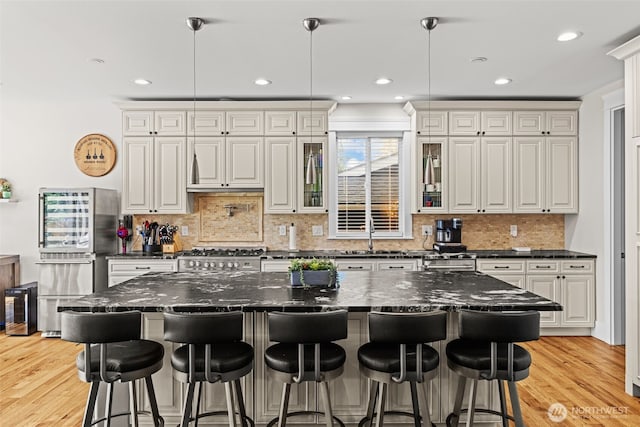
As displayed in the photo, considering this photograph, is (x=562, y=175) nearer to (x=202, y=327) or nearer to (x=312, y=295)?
(x=312, y=295)

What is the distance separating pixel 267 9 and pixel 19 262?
187 inches

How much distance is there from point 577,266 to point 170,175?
15.7 feet

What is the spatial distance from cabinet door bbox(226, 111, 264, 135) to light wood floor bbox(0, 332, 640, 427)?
9.60ft

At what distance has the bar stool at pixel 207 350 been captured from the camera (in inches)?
86.0

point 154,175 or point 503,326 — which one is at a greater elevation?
point 154,175

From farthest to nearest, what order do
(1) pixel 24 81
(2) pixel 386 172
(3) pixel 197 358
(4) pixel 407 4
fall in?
(2) pixel 386 172 → (1) pixel 24 81 → (4) pixel 407 4 → (3) pixel 197 358

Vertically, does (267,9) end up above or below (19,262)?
above

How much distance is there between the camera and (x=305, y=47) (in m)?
3.74

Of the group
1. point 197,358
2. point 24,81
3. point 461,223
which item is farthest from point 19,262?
point 461,223

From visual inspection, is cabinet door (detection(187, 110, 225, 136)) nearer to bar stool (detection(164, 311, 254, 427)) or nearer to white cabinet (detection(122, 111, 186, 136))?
white cabinet (detection(122, 111, 186, 136))

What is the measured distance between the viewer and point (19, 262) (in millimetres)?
5668

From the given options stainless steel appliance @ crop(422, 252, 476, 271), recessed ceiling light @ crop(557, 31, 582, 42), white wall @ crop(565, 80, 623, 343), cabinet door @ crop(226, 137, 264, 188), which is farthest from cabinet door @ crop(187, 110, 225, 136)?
white wall @ crop(565, 80, 623, 343)

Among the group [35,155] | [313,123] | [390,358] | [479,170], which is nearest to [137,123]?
[35,155]

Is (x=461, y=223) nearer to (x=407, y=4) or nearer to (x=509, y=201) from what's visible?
(x=509, y=201)
